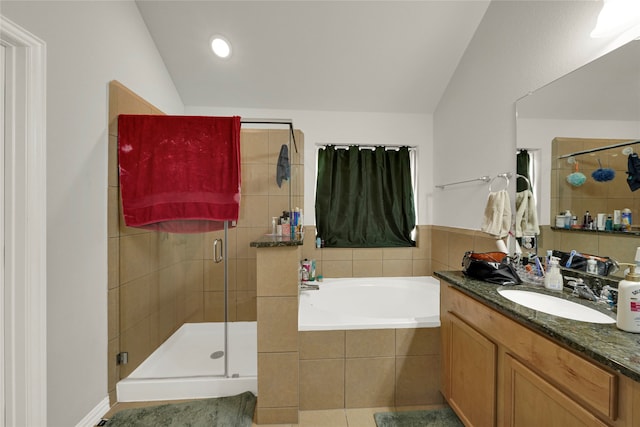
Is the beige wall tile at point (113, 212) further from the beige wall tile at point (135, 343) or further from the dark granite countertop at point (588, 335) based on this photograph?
the dark granite countertop at point (588, 335)

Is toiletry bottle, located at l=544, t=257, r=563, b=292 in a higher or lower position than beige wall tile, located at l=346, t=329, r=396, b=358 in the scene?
higher

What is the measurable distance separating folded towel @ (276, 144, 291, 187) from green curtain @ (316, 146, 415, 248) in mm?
497

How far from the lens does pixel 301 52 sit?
217 cm

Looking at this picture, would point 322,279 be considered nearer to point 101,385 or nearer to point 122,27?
point 101,385

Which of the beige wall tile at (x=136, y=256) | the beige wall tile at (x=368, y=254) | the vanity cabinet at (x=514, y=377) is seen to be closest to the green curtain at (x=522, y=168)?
the vanity cabinet at (x=514, y=377)

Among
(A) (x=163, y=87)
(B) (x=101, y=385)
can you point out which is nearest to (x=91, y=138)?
(A) (x=163, y=87)

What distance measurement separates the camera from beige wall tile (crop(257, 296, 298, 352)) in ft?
4.83

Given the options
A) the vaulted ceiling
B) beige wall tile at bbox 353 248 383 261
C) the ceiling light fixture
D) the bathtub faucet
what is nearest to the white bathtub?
the bathtub faucet

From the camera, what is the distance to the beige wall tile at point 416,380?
160cm

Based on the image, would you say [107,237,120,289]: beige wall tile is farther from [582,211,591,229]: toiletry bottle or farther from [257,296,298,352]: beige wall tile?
[582,211,591,229]: toiletry bottle

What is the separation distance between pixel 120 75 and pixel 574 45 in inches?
108

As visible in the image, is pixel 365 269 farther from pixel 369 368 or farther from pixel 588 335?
pixel 588 335

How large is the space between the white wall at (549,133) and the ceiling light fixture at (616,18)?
408 millimetres

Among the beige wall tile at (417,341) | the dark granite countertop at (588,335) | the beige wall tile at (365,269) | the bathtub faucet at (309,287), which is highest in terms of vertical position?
the dark granite countertop at (588,335)
